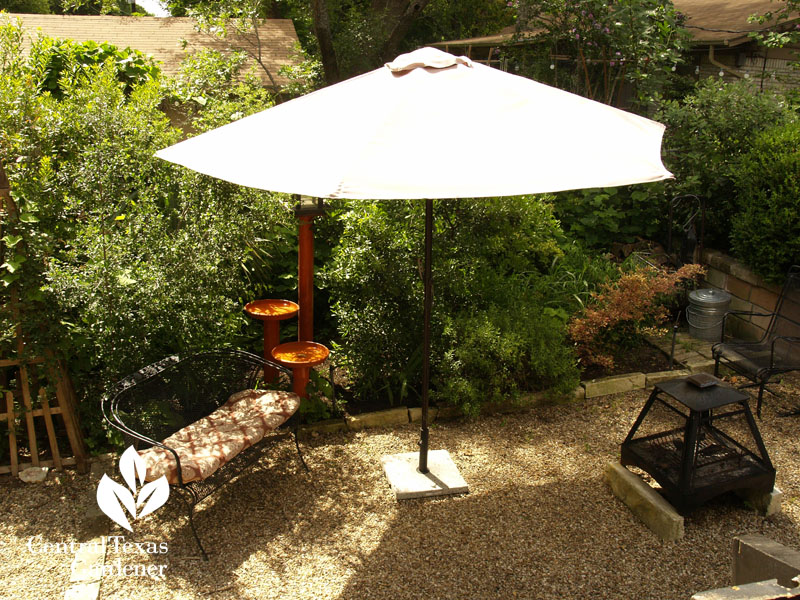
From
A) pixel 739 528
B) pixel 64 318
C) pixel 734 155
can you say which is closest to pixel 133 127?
pixel 64 318

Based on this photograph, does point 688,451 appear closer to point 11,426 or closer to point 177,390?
point 177,390

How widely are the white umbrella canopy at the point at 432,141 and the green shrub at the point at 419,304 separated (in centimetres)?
168

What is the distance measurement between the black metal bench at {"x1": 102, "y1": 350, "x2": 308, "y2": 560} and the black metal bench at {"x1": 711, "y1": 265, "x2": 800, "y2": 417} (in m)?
3.37

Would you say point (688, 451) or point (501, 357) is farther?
point (501, 357)

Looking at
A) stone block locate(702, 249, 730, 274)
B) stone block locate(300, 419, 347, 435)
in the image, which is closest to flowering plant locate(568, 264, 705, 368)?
stone block locate(702, 249, 730, 274)

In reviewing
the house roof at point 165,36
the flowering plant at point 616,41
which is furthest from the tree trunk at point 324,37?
the flowering plant at point 616,41

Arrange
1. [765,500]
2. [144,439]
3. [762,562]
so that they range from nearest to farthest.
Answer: [762,562], [144,439], [765,500]

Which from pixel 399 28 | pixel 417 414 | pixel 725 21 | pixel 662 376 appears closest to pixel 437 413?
pixel 417 414

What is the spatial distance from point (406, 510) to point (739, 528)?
1.84 meters

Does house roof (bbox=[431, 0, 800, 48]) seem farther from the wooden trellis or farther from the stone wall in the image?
the wooden trellis

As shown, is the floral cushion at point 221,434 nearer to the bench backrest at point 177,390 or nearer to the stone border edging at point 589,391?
the bench backrest at point 177,390

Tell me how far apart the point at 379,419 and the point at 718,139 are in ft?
15.2

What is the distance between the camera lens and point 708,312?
6082mm

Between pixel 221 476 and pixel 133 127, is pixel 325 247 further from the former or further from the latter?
pixel 221 476
